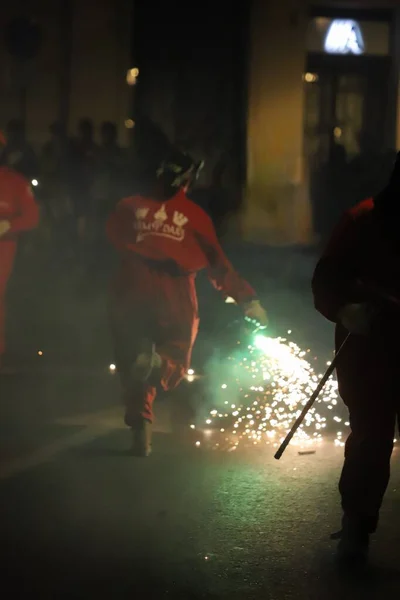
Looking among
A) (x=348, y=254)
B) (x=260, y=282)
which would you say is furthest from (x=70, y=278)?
(x=348, y=254)

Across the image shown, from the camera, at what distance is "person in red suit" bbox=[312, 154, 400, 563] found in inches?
154

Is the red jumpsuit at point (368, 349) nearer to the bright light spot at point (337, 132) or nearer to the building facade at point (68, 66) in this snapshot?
the building facade at point (68, 66)

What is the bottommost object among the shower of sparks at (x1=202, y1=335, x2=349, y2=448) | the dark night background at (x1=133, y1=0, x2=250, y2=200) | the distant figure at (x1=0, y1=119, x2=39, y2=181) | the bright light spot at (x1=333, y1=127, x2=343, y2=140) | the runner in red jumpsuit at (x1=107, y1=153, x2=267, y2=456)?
the shower of sparks at (x1=202, y1=335, x2=349, y2=448)

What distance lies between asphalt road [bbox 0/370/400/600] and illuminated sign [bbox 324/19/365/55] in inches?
Result: 299

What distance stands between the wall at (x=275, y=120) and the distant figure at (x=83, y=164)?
1.97m

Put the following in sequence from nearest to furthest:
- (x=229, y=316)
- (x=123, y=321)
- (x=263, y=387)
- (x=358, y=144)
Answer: (x=123, y=321)
(x=263, y=387)
(x=229, y=316)
(x=358, y=144)

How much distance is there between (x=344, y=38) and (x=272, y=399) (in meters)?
7.17

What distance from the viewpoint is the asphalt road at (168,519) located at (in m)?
3.82


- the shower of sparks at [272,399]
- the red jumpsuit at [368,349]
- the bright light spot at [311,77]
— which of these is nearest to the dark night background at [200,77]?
the bright light spot at [311,77]

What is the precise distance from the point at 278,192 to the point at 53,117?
9.92ft

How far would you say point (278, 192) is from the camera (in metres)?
12.3

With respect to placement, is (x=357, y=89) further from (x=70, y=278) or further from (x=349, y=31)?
(x=70, y=278)

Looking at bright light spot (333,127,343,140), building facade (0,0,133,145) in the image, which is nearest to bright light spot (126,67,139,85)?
building facade (0,0,133,145)

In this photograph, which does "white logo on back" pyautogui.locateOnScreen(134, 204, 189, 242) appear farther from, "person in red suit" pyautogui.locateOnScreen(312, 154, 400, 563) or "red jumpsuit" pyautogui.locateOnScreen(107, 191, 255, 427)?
"person in red suit" pyautogui.locateOnScreen(312, 154, 400, 563)
